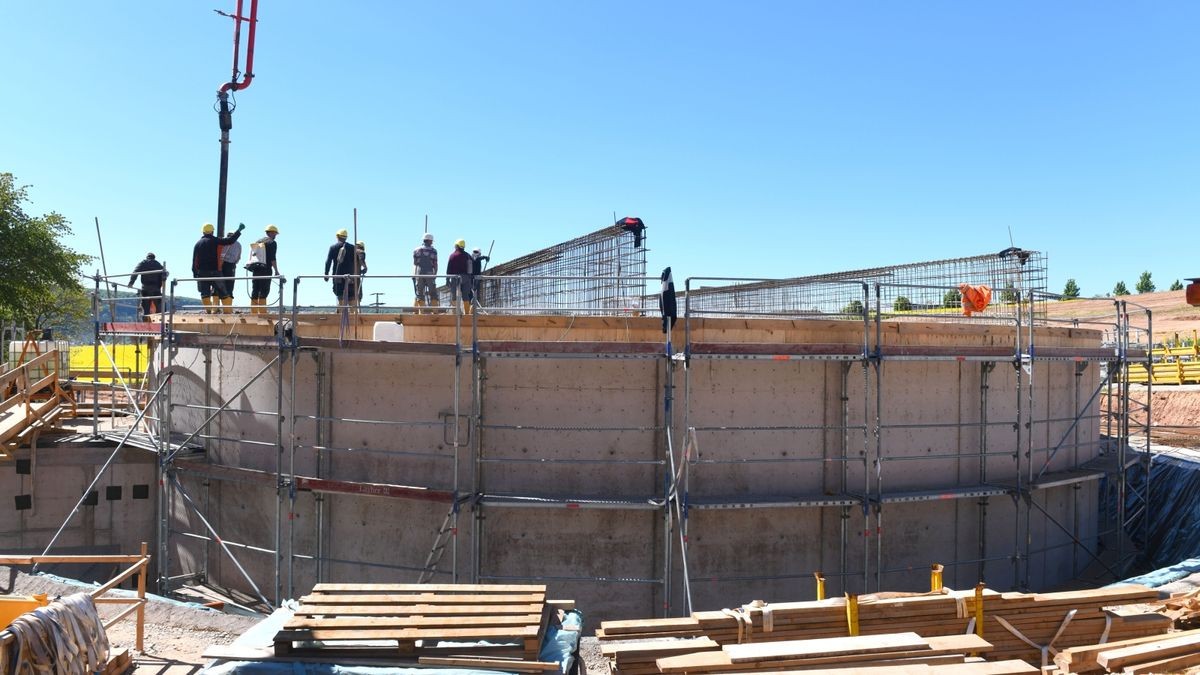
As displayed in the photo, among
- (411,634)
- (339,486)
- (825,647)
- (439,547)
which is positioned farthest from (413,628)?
(339,486)

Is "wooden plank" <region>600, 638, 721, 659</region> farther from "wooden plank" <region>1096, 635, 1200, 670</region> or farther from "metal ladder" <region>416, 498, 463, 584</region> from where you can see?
"wooden plank" <region>1096, 635, 1200, 670</region>

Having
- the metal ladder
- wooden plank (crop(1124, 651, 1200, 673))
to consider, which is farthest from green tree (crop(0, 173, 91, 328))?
wooden plank (crop(1124, 651, 1200, 673))

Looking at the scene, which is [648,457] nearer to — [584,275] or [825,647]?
[825,647]

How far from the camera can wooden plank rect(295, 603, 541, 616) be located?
809cm

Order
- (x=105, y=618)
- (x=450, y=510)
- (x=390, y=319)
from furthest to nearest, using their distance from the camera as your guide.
A: (x=390, y=319)
(x=450, y=510)
(x=105, y=618)

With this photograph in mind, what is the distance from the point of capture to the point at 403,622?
778 centimetres

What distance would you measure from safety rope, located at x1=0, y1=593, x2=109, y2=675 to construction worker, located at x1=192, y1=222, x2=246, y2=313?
757 cm

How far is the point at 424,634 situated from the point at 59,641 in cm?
321

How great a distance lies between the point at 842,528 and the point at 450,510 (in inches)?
219

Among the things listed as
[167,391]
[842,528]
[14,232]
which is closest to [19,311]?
[14,232]

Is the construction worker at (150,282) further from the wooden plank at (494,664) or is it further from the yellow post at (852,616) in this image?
the yellow post at (852,616)

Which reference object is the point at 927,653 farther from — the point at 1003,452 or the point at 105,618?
the point at 105,618

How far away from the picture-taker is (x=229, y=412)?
521 inches

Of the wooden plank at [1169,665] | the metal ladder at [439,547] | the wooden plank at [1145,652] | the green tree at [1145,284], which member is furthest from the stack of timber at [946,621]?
the green tree at [1145,284]
